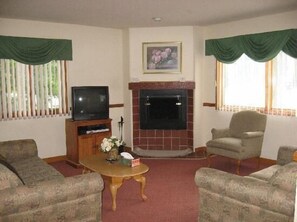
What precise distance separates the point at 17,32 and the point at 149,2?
2.45 meters

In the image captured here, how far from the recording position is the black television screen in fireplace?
6.43 m

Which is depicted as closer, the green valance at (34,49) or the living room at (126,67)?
the green valance at (34,49)

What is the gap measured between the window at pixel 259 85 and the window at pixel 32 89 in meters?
2.99

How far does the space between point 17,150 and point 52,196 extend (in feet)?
6.39

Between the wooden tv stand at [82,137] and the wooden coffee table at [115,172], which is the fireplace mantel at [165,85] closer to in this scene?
the wooden tv stand at [82,137]

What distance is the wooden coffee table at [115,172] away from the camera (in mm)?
3689

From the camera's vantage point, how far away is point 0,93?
207 inches

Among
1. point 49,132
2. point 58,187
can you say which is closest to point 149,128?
point 49,132

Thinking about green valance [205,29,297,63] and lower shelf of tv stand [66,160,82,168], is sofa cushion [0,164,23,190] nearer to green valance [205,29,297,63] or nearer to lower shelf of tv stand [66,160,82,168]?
lower shelf of tv stand [66,160,82,168]

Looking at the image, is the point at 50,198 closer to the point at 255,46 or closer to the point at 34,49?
the point at 34,49

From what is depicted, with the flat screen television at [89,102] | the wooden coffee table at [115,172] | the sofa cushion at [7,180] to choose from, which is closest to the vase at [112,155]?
the wooden coffee table at [115,172]

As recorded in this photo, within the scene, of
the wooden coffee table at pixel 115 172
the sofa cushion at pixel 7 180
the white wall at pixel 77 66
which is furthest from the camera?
the white wall at pixel 77 66

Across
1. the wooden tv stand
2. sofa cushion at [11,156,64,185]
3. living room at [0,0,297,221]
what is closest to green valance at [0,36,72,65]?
living room at [0,0,297,221]

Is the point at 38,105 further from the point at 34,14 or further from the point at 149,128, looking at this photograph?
the point at 149,128
